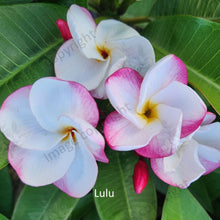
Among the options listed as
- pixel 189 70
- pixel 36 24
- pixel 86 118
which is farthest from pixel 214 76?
pixel 36 24

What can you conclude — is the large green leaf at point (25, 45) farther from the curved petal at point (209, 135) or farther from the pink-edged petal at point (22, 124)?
the curved petal at point (209, 135)

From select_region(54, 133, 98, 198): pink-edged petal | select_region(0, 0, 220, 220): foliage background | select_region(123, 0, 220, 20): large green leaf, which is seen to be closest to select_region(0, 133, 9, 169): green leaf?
select_region(0, 0, 220, 220): foliage background

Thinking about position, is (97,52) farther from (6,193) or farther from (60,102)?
(6,193)

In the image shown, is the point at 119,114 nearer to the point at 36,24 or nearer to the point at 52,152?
the point at 52,152

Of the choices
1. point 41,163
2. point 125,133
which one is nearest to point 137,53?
point 125,133

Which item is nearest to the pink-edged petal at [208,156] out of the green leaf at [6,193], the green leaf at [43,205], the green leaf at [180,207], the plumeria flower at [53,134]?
the green leaf at [180,207]

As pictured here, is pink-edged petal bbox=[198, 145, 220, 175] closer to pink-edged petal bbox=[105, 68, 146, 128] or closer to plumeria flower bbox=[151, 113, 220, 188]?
plumeria flower bbox=[151, 113, 220, 188]
